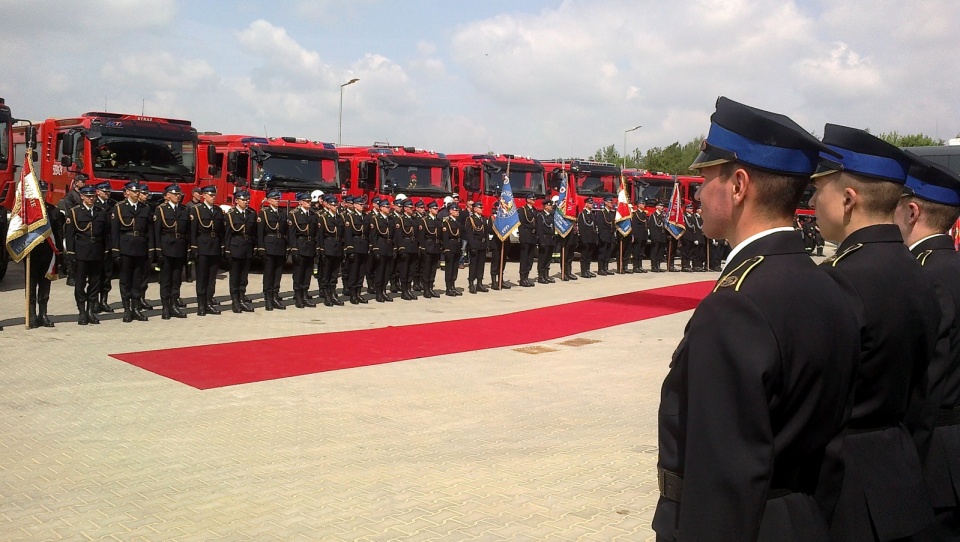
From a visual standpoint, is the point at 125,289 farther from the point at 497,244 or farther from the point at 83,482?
the point at 497,244

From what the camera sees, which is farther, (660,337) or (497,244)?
(497,244)

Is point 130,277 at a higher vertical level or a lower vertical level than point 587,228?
lower

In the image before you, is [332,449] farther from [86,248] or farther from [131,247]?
[131,247]

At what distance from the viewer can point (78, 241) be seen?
12.0 m

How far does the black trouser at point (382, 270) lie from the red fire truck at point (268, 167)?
2.72 meters

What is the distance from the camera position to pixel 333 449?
254 inches

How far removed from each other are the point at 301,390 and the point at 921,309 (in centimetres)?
651

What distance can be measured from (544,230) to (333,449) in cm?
1400

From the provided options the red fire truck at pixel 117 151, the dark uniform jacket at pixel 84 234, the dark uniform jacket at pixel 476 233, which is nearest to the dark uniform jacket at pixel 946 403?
the dark uniform jacket at pixel 84 234

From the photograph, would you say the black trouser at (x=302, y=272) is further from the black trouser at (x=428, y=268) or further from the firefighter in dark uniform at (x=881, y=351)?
the firefighter in dark uniform at (x=881, y=351)

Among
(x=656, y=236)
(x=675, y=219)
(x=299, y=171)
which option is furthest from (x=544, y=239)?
(x=299, y=171)

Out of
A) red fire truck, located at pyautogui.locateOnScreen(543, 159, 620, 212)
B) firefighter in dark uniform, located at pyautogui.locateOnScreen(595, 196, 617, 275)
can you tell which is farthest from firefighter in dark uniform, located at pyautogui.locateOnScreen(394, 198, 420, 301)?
red fire truck, located at pyautogui.locateOnScreen(543, 159, 620, 212)

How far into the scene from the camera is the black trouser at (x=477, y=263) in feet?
59.7

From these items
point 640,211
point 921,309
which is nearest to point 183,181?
point 640,211
